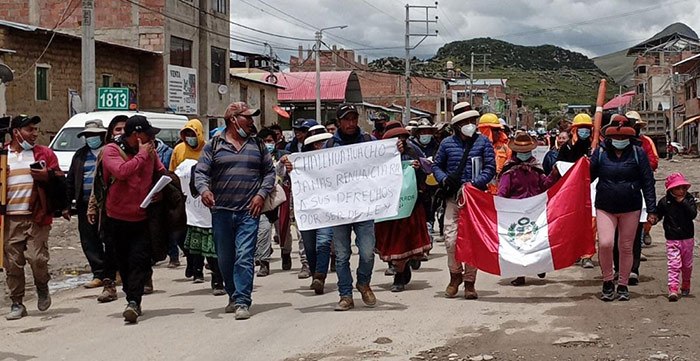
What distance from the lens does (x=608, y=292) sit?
9156mm

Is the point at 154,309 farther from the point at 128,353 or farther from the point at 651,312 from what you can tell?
the point at 651,312

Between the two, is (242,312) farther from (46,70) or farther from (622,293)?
(46,70)

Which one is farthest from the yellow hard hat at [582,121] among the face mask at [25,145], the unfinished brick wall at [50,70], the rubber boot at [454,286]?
the unfinished brick wall at [50,70]

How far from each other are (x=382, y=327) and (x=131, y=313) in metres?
2.32

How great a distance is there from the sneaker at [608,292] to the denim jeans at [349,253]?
93.4 inches

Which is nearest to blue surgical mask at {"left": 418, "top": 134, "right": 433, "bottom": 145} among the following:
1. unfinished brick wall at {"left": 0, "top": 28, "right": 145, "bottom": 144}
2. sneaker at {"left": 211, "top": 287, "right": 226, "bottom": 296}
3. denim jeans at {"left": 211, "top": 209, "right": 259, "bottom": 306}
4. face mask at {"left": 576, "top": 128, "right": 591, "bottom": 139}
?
face mask at {"left": 576, "top": 128, "right": 591, "bottom": 139}

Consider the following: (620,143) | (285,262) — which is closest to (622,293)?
(620,143)

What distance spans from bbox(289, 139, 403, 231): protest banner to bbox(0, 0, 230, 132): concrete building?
93.9 feet

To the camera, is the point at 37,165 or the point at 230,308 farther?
the point at 37,165

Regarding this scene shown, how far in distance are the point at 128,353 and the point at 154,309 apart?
2109mm

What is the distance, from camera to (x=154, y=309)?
364 inches

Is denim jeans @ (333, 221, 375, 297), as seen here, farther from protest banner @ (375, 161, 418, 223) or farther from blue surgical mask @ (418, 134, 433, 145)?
blue surgical mask @ (418, 134, 433, 145)

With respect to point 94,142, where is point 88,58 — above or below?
above

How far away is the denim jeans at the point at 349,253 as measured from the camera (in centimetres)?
883
